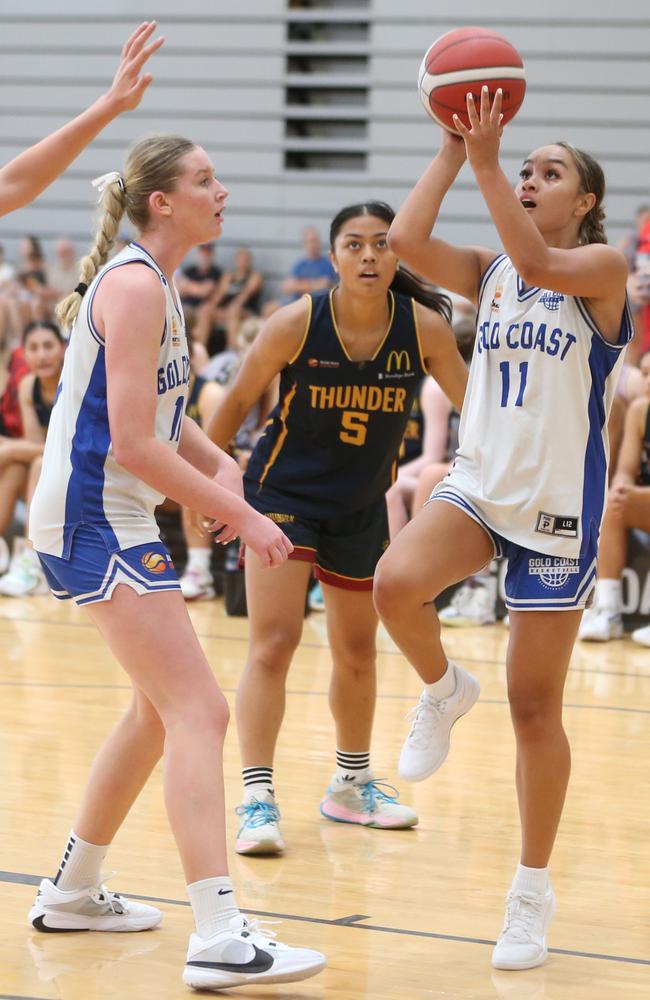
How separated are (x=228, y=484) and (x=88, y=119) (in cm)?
87

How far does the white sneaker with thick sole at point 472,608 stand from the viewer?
26.2 feet

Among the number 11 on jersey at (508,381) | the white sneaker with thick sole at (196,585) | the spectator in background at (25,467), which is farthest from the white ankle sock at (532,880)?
the spectator in background at (25,467)

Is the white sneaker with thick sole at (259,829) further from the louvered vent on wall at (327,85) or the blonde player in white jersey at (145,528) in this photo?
the louvered vent on wall at (327,85)

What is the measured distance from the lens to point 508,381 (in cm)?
326

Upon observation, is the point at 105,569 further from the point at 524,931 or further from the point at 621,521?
the point at 621,521

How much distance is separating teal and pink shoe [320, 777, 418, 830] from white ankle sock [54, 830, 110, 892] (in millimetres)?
1299

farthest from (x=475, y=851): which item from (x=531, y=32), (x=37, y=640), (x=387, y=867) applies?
(x=531, y=32)

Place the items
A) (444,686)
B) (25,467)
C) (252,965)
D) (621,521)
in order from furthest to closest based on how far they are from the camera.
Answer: (25,467) → (621,521) → (444,686) → (252,965)

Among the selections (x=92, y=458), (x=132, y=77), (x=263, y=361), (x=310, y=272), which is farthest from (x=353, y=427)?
(x=310, y=272)

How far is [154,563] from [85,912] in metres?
0.94

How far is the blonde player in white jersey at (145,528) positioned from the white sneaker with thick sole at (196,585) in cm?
528

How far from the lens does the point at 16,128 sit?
1493 cm

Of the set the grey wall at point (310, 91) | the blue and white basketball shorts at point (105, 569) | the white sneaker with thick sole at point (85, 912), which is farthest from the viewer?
the grey wall at point (310, 91)

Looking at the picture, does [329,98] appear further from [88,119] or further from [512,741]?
[88,119]
